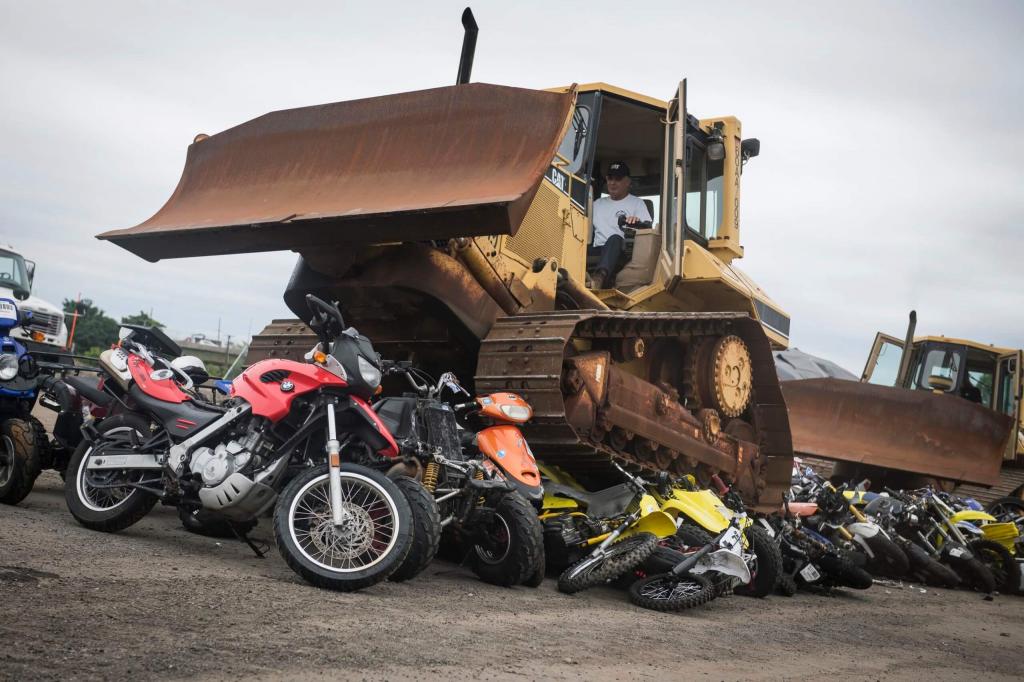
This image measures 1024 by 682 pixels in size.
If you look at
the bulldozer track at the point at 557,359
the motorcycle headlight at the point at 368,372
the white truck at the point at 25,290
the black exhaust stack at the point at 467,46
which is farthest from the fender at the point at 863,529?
the white truck at the point at 25,290

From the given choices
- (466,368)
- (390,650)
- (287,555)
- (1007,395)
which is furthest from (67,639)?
(1007,395)

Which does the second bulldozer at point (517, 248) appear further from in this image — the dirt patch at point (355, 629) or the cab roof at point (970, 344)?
the cab roof at point (970, 344)

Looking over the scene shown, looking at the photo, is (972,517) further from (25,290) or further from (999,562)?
(25,290)

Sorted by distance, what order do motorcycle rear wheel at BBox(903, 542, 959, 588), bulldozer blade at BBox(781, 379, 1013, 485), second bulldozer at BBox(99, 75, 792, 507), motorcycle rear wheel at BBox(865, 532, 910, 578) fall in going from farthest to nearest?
bulldozer blade at BBox(781, 379, 1013, 485)
motorcycle rear wheel at BBox(903, 542, 959, 588)
motorcycle rear wheel at BBox(865, 532, 910, 578)
second bulldozer at BBox(99, 75, 792, 507)

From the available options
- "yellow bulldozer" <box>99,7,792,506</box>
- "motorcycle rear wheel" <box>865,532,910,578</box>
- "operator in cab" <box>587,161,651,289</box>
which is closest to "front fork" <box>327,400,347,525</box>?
"yellow bulldozer" <box>99,7,792,506</box>

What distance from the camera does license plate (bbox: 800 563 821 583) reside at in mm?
8758

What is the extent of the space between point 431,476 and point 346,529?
41.7 inches

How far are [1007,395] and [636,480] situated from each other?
535 inches

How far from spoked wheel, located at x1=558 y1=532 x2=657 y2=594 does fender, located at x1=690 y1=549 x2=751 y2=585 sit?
13.2 inches

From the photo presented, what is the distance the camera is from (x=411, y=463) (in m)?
6.15

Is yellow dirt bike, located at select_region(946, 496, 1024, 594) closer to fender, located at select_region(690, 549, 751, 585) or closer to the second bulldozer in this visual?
the second bulldozer

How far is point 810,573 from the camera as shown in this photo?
28.8ft

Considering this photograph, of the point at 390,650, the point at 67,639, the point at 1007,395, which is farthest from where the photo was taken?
the point at 1007,395

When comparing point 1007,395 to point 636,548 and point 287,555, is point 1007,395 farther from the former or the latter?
point 287,555
